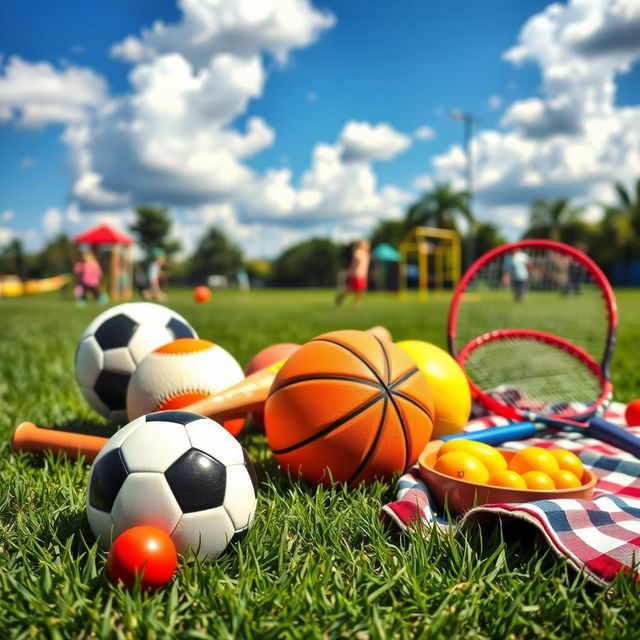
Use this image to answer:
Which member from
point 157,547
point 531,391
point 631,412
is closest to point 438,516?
point 157,547

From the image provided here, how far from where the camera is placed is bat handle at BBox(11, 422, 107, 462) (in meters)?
3.04

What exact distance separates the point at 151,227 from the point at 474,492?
294ft

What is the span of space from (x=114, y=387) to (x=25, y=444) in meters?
0.68

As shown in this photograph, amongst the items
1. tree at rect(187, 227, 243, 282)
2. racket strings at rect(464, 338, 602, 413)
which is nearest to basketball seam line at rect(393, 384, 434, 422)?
racket strings at rect(464, 338, 602, 413)

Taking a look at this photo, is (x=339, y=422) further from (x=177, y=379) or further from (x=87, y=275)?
(x=87, y=275)

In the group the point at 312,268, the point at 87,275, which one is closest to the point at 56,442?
the point at 87,275

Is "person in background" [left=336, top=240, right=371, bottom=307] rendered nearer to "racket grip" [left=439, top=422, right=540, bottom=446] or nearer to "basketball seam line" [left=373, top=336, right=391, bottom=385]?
"racket grip" [left=439, top=422, right=540, bottom=446]

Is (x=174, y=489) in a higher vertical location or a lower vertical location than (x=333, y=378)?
lower

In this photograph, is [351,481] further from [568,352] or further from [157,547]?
[568,352]

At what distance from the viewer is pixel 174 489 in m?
2.12

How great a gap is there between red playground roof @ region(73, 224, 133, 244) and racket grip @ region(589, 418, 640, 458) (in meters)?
30.5

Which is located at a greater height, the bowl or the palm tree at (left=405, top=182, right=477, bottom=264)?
the palm tree at (left=405, top=182, right=477, bottom=264)

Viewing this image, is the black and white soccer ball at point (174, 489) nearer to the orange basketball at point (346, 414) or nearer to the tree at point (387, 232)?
the orange basketball at point (346, 414)

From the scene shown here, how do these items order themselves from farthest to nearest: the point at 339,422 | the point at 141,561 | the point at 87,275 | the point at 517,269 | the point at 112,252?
the point at 112,252, the point at 87,275, the point at 517,269, the point at 339,422, the point at 141,561
